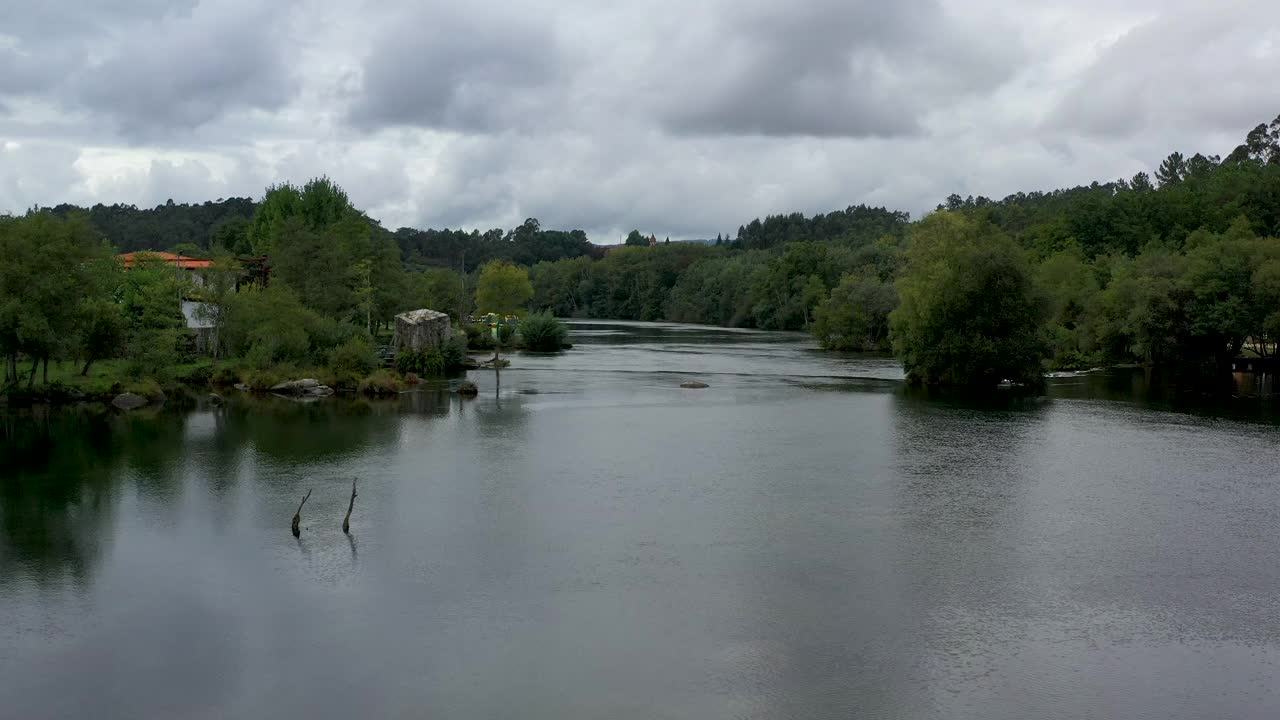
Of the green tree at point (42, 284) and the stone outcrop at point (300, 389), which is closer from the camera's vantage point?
the green tree at point (42, 284)

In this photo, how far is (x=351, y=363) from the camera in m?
55.2

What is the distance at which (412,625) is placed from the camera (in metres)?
18.1

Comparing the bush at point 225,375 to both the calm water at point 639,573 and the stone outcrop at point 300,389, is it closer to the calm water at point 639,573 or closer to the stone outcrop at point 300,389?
the stone outcrop at point 300,389

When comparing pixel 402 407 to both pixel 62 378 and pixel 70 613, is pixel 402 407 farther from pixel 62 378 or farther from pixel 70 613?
pixel 70 613

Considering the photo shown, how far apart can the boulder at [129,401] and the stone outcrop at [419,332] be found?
69.8 ft

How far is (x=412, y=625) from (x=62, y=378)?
3787cm

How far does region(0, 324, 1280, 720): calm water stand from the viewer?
618 inches

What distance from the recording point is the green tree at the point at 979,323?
5784 centimetres

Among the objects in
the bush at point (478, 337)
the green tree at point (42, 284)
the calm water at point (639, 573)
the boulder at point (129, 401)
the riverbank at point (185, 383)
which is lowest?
Answer: the calm water at point (639, 573)

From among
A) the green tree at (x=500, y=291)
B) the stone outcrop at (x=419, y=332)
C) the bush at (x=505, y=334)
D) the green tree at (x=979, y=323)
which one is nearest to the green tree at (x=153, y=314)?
the stone outcrop at (x=419, y=332)

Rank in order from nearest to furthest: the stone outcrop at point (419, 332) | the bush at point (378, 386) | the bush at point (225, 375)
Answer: the bush at point (378, 386) → the bush at point (225, 375) → the stone outcrop at point (419, 332)

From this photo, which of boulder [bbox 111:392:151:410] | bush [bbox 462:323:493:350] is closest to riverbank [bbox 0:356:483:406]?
boulder [bbox 111:392:151:410]

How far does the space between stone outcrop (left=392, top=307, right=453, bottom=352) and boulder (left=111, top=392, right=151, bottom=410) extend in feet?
69.8

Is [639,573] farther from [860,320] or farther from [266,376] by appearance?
[860,320]
